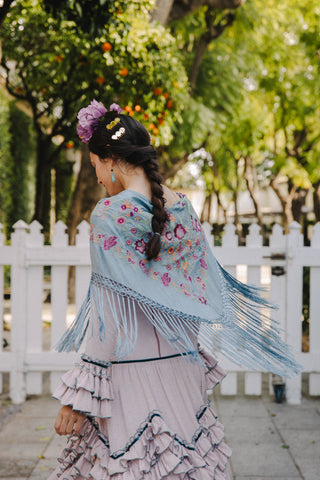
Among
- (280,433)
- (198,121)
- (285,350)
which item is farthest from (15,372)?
(198,121)

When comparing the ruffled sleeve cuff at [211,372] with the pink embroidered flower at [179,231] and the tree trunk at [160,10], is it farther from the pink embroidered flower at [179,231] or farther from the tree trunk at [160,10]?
the tree trunk at [160,10]

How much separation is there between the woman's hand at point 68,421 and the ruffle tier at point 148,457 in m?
0.09

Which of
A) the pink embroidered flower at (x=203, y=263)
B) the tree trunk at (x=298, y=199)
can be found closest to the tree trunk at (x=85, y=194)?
the pink embroidered flower at (x=203, y=263)

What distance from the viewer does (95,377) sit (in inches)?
65.8

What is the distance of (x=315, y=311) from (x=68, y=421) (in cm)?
303

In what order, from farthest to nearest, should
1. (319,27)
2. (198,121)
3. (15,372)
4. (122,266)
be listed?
(319,27)
(198,121)
(15,372)
(122,266)

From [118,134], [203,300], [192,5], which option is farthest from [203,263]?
[192,5]

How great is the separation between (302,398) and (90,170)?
202 inches

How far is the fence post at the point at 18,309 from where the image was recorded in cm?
419

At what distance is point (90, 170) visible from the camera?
8.20 m

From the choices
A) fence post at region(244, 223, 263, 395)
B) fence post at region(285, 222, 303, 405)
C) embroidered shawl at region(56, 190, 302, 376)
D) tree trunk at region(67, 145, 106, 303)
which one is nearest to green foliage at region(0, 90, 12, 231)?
tree trunk at region(67, 145, 106, 303)

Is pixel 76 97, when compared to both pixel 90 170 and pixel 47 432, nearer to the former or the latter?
pixel 90 170

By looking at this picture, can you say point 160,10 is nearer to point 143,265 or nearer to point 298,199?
point 143,265

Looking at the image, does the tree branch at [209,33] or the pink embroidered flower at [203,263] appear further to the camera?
the tree branch at [209,33]
